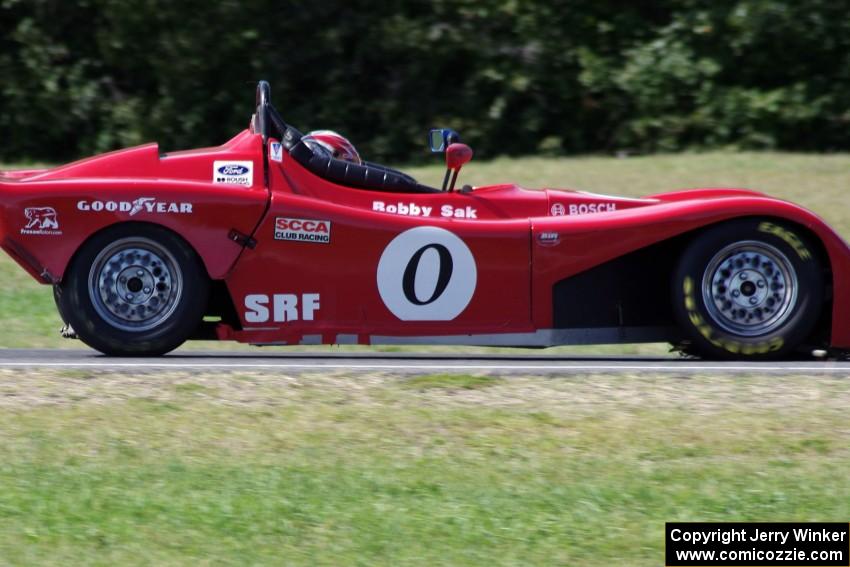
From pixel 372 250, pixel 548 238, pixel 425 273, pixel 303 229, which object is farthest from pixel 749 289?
pixel 303 229

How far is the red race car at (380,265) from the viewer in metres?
7.78

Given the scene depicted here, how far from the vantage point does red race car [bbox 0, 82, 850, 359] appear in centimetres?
778

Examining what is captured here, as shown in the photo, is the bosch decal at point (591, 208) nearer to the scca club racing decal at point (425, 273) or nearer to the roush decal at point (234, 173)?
the scca club racing decal at point (425, 273)

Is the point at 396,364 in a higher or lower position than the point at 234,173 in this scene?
lower

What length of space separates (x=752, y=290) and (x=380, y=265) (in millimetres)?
2153

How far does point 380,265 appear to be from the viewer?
7.86m

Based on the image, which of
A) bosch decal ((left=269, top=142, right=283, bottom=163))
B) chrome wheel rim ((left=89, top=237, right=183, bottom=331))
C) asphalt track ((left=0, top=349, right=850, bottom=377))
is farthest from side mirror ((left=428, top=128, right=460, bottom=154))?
chrome wheel rim ((left=89, top=237, right=183, bottom=331))

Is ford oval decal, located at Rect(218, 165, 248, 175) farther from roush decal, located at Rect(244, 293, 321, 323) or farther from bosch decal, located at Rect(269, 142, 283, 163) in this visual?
roush decal, located at Rect(244, 293, 321, 323)

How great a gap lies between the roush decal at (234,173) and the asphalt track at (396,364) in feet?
3.42

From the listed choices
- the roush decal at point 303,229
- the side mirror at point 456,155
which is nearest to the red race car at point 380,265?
the roush decal at point 303,229

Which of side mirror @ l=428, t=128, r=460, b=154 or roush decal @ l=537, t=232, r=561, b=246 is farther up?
side mirror @ l=428, t=128, r=460, b=154

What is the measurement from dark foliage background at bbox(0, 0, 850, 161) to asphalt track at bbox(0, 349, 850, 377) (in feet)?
43.4

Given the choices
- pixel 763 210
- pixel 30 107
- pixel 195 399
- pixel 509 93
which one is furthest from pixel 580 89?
pixel 195 399

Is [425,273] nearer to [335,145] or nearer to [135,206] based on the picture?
[335,145]
